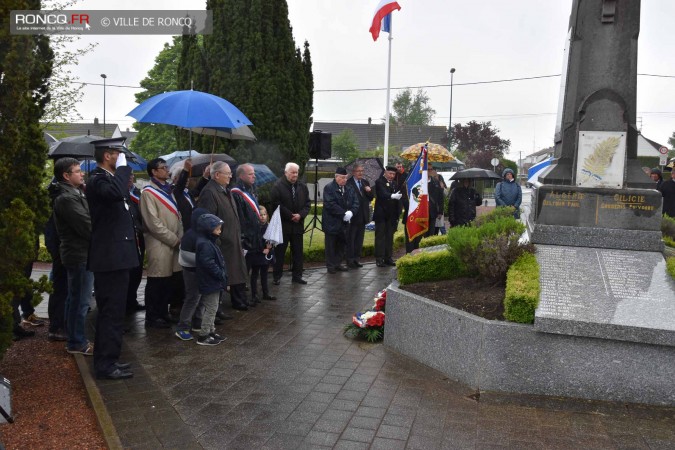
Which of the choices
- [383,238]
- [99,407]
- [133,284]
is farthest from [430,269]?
[383,238]

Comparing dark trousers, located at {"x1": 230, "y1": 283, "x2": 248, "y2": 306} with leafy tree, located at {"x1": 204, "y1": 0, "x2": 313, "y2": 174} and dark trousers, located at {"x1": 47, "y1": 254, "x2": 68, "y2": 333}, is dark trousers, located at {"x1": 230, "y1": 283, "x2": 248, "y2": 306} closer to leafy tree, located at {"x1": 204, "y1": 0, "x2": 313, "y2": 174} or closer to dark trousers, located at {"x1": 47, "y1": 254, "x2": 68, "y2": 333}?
dark trousers, located at {"x1": 47, "y1": 254, "x2": 68, "y2": 333}

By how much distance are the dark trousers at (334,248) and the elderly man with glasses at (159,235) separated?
14.0 ft

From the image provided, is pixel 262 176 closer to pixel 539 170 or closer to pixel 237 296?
pixel 237 296

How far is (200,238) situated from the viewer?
21.3 feet

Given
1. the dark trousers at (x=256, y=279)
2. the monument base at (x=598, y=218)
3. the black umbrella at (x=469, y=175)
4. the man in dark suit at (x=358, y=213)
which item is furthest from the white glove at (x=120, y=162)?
the black umbrella at (x=469, y=175)

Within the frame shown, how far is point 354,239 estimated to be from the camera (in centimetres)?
1200

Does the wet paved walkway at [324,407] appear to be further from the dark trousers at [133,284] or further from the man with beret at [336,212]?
the man with beret at [336,212]

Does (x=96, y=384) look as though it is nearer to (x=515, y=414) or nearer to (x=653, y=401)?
(x=515, y=414)

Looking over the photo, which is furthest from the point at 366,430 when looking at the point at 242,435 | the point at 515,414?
the point at 515,414

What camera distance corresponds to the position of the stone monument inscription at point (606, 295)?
5.04 metres

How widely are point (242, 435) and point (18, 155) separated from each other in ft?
8.62

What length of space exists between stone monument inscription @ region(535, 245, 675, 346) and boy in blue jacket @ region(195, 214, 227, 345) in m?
3.27

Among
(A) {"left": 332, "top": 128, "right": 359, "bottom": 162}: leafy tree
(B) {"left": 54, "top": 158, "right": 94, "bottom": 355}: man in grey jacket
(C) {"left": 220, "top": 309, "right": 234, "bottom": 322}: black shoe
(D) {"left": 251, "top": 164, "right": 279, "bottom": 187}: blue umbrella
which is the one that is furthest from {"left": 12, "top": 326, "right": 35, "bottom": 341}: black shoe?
(A) {"left": 332, "top": 128, "right": 359, "bottom": 162}: leafy tree

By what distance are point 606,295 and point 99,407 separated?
4.47 meters
